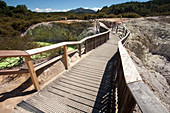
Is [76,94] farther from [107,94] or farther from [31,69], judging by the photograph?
[31,69]

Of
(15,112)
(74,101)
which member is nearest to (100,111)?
(74,101)

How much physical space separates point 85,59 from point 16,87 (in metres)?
3.44

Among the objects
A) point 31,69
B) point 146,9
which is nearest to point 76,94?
point 31,69

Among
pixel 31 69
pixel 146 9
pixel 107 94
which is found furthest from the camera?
pixel 146 9

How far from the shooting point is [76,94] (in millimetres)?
2916

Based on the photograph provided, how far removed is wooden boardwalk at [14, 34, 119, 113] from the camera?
2.47 m

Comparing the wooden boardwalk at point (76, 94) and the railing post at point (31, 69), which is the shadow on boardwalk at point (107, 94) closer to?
the wooden boardwalk at point (76, 94)

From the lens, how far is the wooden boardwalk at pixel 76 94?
2.47 metres

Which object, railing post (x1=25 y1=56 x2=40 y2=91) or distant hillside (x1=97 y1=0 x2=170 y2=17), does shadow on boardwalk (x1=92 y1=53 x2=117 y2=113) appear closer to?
railing post (x1=25 y1=56 x2=40 y2=91)

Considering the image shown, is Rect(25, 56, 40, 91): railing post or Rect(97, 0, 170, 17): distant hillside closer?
Rect(25, 56, 40, 91): railing post

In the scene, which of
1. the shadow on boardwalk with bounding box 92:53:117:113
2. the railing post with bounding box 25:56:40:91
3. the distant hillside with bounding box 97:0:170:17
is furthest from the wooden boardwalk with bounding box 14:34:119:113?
the distant hillside with bounding box 97:0:170:17

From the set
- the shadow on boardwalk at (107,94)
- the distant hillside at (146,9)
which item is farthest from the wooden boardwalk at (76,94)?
A: the distant hillside at (146,9)

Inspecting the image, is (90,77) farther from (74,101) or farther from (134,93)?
(134,93)

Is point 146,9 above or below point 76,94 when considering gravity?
above
